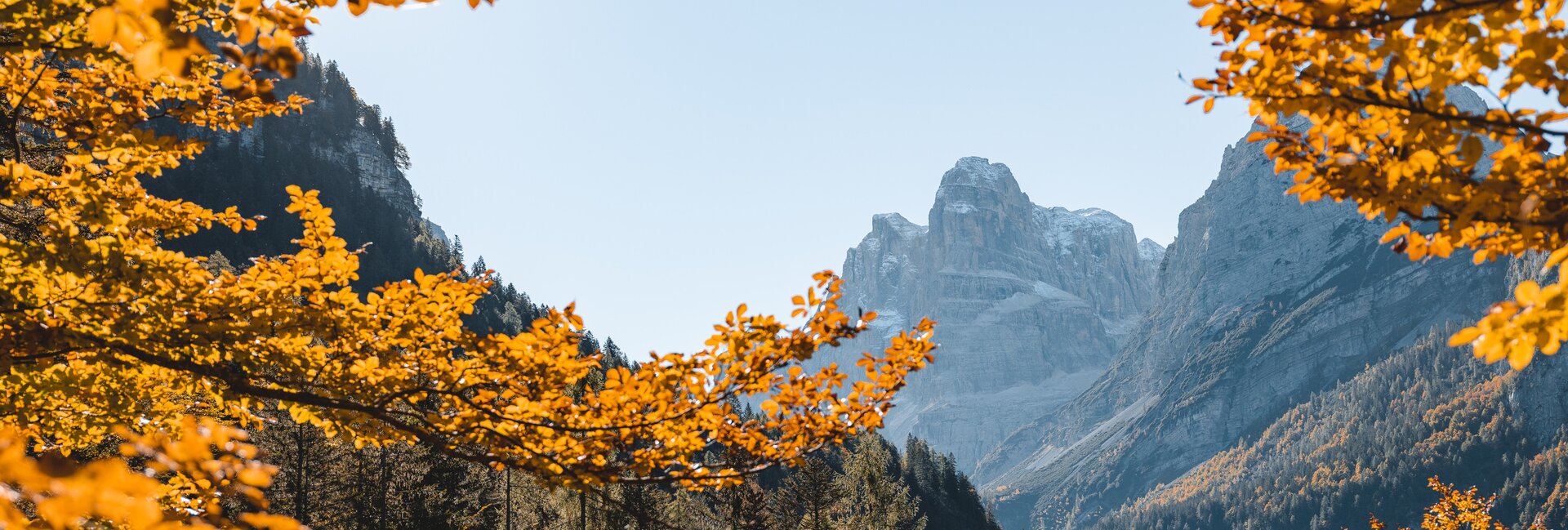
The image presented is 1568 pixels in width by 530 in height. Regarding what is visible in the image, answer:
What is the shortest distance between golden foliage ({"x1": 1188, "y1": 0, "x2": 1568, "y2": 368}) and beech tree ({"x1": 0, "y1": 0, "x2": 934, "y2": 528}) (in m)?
2.27

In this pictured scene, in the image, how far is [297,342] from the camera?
5.19 metres

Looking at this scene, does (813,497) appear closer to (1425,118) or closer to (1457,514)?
(1457,514)

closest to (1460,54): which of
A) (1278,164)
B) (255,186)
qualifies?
(1278,164)

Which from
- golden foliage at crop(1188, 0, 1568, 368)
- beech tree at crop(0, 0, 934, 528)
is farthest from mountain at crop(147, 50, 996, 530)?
golden foliage at crop(1188, 0, 1568, 368)

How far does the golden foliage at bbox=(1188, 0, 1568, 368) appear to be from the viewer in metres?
2.84

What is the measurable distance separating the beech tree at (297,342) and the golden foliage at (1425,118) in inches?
89.6

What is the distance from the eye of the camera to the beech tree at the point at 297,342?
4.61 m

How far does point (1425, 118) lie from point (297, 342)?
18.2ft

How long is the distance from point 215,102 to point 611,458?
3.61 meters

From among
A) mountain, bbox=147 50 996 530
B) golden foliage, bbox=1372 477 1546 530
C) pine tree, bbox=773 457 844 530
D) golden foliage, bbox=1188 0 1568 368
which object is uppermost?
mountain, bbox=147 50 996 530

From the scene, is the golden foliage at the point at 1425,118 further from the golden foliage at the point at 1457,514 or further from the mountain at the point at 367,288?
the golden foliage at the point at 1457,514

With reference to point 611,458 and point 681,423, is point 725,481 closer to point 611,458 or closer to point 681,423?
Result: point 681,423

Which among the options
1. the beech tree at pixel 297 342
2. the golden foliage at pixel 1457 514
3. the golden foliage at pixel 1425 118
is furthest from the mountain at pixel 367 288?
the golden foliage at pixel 1457 514

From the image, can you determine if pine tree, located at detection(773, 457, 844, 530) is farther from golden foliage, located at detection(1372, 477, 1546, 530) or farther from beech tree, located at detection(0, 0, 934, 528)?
beech tree, located at detection(0, 0, 934, 528)
